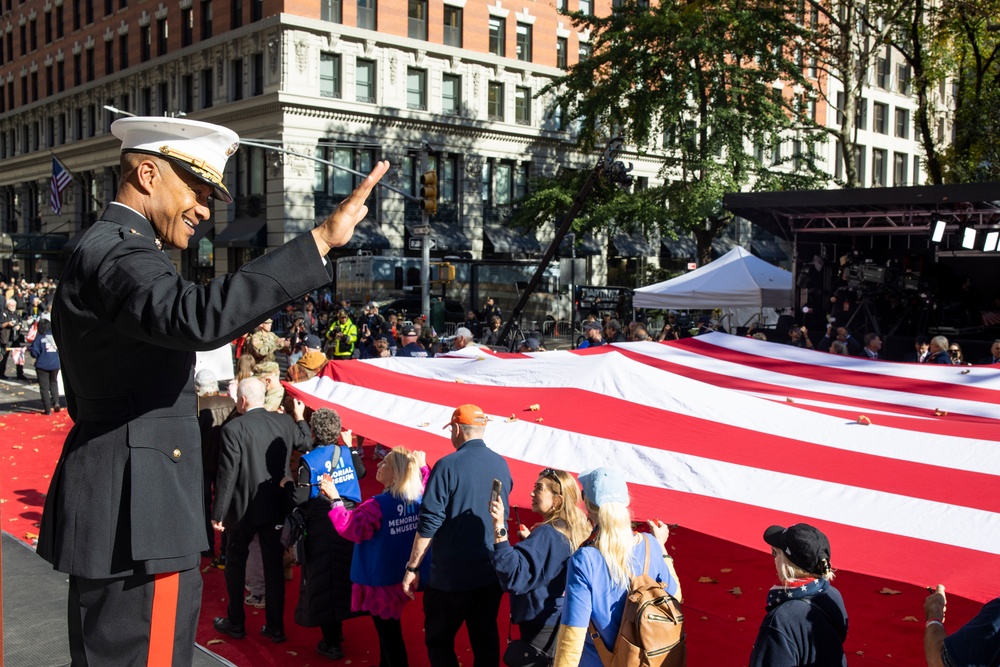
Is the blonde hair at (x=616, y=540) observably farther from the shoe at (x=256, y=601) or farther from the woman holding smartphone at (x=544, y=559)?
the shoe at (x=256, y=601)

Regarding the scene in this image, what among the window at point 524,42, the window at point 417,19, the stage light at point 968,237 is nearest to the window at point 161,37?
the window at point 417,19

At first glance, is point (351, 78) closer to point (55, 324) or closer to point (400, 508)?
point (400, 508)

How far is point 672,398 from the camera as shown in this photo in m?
6.77

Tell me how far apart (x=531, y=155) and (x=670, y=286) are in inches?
922

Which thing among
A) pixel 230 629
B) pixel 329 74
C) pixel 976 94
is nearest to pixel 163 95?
pixel 329 74

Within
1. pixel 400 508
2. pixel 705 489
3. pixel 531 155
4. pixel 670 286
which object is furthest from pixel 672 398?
pixel 531 155

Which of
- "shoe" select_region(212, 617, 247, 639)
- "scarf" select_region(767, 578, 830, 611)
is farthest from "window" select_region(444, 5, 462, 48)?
"scarf" select_region(767, 578, 830, 611)

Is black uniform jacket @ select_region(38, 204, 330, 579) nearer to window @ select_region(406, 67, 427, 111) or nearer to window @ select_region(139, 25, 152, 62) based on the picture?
window @ select_region(406, 67, 427, 111)

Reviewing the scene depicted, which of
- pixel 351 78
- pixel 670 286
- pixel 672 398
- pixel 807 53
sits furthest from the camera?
pixel 351 78

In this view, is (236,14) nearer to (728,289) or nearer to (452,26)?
(452,26)

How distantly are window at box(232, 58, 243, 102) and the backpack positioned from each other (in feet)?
125

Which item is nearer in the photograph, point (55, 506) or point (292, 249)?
point (292, 249)

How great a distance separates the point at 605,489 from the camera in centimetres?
417

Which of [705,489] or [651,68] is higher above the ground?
[651,68]
